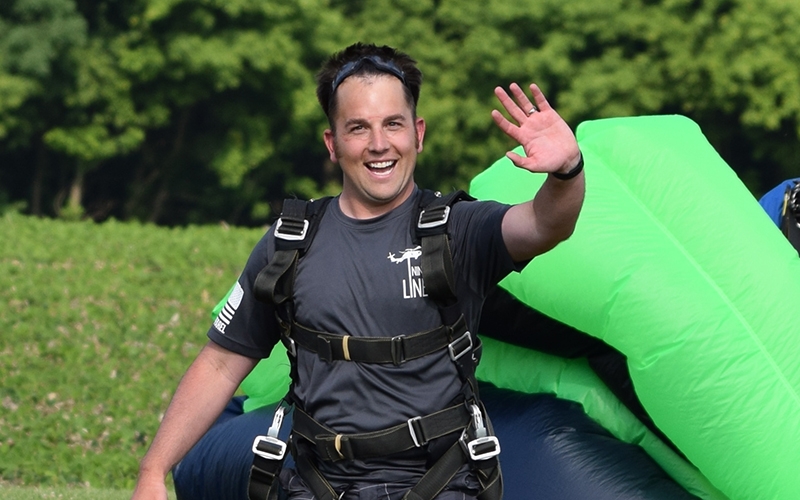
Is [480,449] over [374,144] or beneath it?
beneath

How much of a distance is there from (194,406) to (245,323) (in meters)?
0.26

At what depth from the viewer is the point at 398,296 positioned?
3080 millimetres

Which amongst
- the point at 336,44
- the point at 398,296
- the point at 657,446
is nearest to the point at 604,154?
the point at 657,446

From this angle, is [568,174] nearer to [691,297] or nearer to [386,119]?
[386,119]

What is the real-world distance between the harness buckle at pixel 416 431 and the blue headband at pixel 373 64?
0.90 m

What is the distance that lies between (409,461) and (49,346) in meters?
8.80

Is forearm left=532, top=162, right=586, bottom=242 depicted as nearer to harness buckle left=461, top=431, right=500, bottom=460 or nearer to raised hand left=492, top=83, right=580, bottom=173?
raised hand left=492, top=83, right=580, bottom=173

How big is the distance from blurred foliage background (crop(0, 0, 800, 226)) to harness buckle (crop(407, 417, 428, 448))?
1002 inches

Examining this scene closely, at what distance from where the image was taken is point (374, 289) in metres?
3.09

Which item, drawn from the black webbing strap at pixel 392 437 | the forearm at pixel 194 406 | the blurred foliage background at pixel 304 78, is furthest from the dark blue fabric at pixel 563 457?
the blurred foliage background at pixel 304 78

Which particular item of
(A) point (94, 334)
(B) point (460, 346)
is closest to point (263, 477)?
(B) point (460, 346)

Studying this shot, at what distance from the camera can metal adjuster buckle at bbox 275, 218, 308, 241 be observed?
3203 millimetres

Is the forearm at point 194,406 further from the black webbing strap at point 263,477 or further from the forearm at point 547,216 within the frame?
the forearm at point 547,216

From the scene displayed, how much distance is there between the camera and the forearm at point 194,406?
3.22 meters
